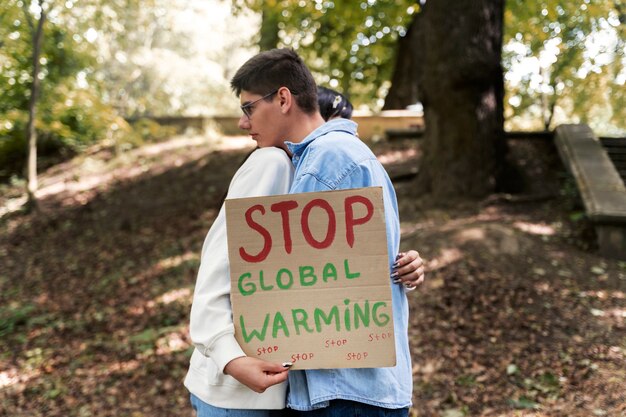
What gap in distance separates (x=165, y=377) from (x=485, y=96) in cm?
491

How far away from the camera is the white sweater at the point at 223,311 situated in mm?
1521

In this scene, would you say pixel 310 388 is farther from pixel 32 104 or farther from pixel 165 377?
pixel 32 104

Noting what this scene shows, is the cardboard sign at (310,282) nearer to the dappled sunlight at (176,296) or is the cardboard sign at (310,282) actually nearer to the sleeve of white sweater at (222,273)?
the sleeve of white sweater at (222,273)

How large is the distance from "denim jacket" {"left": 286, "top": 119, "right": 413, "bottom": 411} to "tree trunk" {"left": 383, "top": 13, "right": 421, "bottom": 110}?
11.8 metres

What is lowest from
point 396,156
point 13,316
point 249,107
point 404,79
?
point 13,316

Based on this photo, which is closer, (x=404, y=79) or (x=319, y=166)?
(x=319, y=166)

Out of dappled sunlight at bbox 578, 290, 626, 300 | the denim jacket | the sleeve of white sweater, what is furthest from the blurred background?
the sleeve of white sweater

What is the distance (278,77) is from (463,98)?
5.86 meters

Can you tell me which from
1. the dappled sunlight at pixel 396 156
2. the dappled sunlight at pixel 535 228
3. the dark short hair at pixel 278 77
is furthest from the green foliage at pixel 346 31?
the dark short hair at pixel 278 77

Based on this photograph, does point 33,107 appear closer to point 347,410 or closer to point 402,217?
point 402,217

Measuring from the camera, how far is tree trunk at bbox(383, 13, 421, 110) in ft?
42.8

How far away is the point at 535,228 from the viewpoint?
6531 millimetres

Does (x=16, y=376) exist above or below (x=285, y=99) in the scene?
below

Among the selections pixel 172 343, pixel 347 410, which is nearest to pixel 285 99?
pixel 347 410
